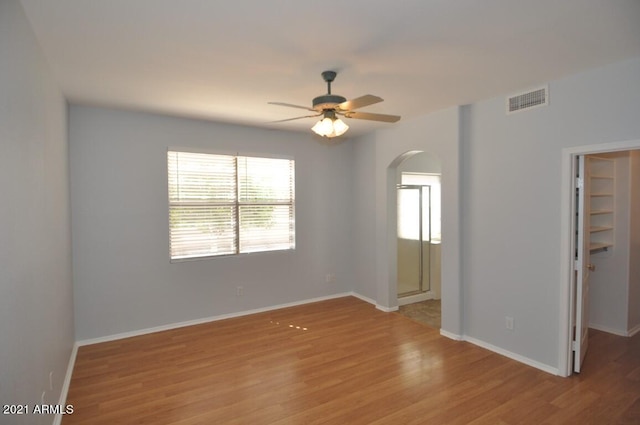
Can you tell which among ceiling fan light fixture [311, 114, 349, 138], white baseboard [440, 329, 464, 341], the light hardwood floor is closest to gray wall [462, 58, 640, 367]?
white baseboard [440, 329, 464, 341]

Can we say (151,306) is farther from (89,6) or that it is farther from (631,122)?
(631,122)

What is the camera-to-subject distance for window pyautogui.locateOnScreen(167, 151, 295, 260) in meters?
4.32

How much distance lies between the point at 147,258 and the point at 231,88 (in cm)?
233

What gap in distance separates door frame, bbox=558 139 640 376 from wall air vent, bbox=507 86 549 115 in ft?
1.69

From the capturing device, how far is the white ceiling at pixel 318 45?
1.89 meters

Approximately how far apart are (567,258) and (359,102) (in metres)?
2.31

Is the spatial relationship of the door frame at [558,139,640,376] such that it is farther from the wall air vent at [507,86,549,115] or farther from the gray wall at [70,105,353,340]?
the gray wall at [70,105,353,340]

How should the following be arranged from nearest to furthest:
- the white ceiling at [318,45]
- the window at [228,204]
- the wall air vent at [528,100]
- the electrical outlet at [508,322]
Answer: the white ceiling at [318,45] → the wall air vent at [528,100] → the electrical outlet at [508,322] → the window at [228,204]

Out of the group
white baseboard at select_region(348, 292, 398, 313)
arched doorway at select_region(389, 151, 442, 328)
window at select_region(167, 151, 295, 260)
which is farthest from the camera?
arched doorway at select_region(389, 151, 442, 328)

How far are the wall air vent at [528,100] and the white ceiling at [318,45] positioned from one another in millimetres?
109

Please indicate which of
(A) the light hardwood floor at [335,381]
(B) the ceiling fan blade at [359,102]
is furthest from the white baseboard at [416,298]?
(B) the ceiling fan blade at [359,102]

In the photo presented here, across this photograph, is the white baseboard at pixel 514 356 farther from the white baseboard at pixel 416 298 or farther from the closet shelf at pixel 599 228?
the closet shelf at pixel 599 228

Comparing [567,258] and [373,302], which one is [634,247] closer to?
[567,258]

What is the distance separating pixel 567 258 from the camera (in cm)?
300
